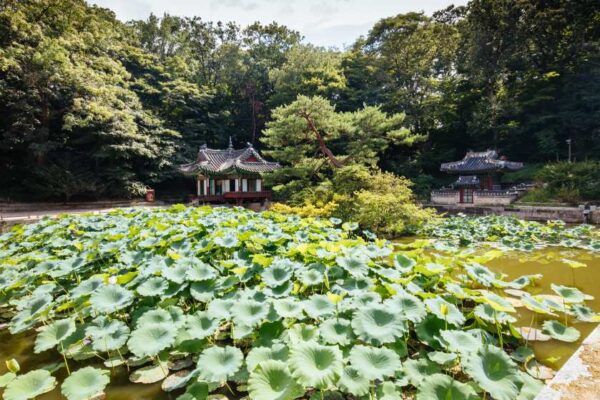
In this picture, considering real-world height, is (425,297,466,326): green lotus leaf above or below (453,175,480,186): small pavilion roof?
below

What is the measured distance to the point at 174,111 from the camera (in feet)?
90.5

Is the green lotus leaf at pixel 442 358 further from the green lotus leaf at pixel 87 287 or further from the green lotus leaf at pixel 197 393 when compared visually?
the green lotus leaf at pixel 87 287

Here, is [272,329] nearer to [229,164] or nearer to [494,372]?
[494,372]

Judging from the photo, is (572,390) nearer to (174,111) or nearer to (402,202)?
(402,202)

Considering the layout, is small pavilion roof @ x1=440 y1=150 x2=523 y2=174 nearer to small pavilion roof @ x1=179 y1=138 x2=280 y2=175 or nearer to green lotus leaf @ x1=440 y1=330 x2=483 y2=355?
small pavilion roof @ x1=179 y1=138 x2=280 y2=175

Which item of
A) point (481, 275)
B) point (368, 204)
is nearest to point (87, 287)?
point (481, 275)

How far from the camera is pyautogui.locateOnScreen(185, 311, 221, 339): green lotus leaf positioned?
91.4 inches

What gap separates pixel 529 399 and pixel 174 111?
29.4 meters

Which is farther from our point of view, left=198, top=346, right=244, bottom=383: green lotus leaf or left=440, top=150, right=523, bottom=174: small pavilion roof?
left=440, top=150, right=523, bottom=174: small pavilion roof

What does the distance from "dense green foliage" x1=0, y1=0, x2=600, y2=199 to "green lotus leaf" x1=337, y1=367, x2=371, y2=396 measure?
12212 mm

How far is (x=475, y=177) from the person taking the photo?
19.1 m

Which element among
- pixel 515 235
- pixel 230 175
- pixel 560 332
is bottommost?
pixel 515 235

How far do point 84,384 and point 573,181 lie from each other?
1987 cm

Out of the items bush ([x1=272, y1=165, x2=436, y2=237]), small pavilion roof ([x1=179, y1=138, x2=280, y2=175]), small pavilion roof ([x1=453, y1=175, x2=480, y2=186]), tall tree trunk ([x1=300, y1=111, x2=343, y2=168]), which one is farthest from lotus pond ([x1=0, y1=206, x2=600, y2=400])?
small pavilion roof ([x1=179, y1=138, x2=280, y2=175])
